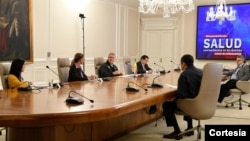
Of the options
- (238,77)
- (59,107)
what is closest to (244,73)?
(238,77)

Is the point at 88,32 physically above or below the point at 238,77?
above

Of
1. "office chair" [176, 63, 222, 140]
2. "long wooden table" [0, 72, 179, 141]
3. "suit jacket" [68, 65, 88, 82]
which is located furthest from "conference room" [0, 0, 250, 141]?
"suit jacket" [68, 65, 88, 82]

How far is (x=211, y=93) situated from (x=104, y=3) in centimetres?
581

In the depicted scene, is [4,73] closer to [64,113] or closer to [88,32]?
[64,113]

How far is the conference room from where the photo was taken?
2713 millimetres

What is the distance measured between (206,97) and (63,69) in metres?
2.67

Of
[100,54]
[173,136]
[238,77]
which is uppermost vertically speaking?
[100,54]

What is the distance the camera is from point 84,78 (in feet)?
18.2

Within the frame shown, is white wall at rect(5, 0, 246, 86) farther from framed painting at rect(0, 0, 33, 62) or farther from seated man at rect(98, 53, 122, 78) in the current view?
seated man at rect(98, 53, 122, 78)

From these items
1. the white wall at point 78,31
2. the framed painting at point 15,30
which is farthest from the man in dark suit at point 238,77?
the framed painting at point 15,30

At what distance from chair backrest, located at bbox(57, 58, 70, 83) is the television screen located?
541 centimetres

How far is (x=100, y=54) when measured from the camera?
9.11m

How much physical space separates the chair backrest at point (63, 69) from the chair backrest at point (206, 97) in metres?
2.37

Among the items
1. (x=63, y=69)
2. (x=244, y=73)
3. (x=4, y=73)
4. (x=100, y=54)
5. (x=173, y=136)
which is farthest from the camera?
(x=100, y=54)
